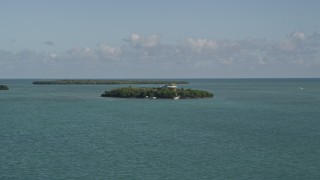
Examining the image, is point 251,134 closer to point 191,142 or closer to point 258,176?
point 191,142

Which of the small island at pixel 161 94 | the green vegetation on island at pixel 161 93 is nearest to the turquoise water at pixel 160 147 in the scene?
the small island at pixel 161 94

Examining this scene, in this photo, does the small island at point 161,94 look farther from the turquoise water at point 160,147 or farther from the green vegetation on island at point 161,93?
the turquoise water at point 160,147

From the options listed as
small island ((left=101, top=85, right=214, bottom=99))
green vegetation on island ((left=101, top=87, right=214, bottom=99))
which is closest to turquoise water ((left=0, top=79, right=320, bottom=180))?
small island ((left=101, top=85, right=214, bottom=99))

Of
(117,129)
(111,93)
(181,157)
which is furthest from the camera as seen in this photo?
(111,93)

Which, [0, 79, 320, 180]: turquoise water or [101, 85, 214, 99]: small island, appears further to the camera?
[101, 85, 214, 99]: small island

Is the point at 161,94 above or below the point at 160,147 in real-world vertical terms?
above

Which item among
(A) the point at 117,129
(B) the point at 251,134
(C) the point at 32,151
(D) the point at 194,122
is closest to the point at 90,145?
(C) the point at 32,151

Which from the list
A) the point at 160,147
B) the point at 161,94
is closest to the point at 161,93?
the point at 161,94

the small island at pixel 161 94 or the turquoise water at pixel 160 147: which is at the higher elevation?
the small island at pixel 161 94

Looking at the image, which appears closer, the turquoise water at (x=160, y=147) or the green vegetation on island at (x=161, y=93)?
the turquoise water at (x=160, y=147)

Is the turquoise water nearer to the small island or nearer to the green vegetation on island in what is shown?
the small island

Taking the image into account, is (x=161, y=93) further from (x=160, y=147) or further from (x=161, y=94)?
(x=160, y=147)
